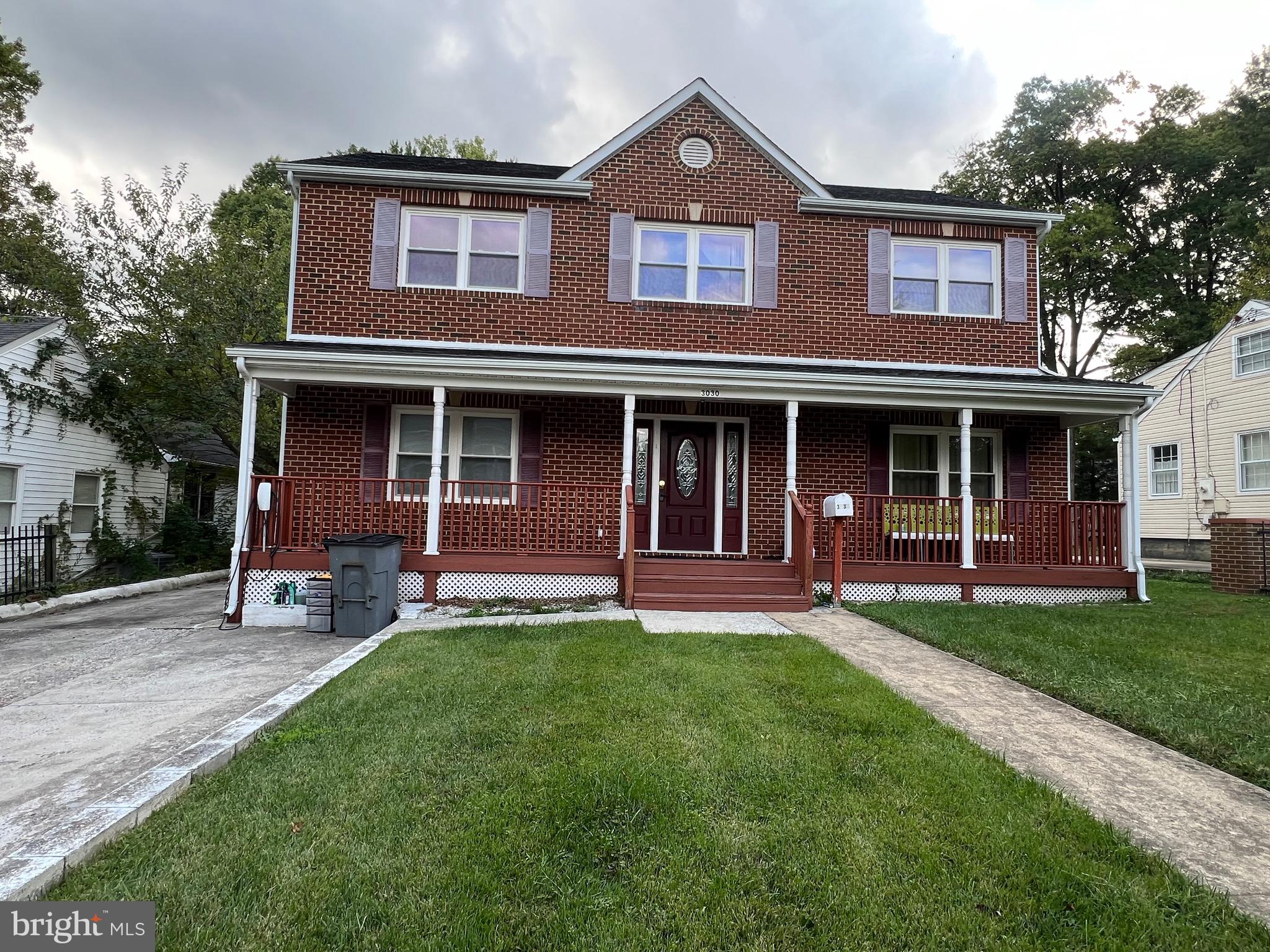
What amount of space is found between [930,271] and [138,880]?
12.0m

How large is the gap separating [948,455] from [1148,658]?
527cm

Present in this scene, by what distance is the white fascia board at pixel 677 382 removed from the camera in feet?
27.7

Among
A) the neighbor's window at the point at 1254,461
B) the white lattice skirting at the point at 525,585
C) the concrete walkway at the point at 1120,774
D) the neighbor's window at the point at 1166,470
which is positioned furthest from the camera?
the neighbor's window at the point at 1166,470

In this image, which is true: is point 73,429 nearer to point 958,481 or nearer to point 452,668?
point 452,668

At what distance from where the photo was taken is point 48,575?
460 inches

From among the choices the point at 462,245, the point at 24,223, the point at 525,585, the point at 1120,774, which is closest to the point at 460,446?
the point at 525,585

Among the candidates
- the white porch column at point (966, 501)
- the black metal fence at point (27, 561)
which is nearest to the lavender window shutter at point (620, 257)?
the white porch column at point (966, 501)

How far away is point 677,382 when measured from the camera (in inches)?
348

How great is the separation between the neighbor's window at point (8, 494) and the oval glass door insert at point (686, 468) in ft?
39.6

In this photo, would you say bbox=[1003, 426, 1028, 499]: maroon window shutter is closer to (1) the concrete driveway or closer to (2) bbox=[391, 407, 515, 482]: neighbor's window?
(2) bbox=[391, 407, 515, 482]: neighbor's window

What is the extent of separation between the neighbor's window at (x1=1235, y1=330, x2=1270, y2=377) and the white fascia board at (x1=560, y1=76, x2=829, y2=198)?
13.4 metres

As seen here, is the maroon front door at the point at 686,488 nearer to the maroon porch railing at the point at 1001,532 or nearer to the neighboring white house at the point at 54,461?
the maroon porch railing at the point at 1001,532

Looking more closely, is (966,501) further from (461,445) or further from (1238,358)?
(1238,358)

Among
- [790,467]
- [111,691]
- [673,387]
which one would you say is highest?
[673,387]
